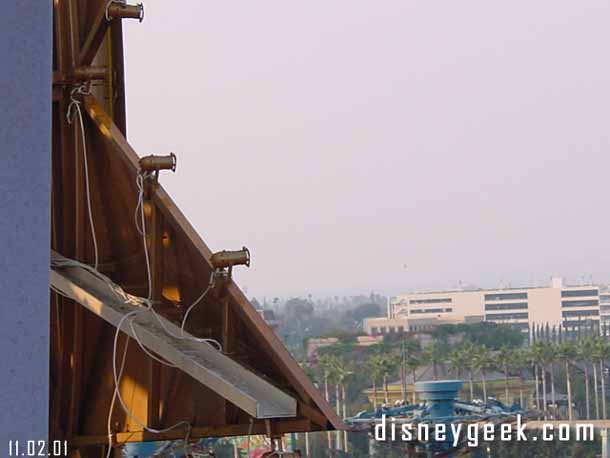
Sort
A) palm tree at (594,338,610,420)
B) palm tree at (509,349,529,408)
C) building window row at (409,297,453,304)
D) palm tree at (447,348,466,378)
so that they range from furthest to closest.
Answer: building window row at (409,297,453,304) < palm tree at (594,338,610,420) < palm tree at (509,349,529,408) < palm tree at (447,348,466,378)

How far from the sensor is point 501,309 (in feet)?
28.1

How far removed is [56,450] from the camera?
2199mm

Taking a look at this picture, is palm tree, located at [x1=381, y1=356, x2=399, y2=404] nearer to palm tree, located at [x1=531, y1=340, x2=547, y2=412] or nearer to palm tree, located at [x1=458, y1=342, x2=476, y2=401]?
palm tree, located at [x1=458, y1=342, x2=476, y2=401]

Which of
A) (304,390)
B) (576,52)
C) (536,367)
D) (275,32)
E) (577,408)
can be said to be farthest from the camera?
(576,52)

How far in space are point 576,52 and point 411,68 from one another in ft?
10.4

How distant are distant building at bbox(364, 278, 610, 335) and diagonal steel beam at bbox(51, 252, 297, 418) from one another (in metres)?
5.52

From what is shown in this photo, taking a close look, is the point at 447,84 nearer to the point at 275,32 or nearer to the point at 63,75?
the point at 275,32

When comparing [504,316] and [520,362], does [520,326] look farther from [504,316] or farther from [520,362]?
[520,362]

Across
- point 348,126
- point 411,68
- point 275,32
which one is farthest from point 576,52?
point 275,32

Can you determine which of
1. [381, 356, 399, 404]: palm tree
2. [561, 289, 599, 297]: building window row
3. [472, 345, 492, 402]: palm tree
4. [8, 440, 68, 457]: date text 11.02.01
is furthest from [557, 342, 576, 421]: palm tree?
[8, 440, 68, 457]: date text 11.02.01

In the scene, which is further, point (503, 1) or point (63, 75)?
point (503, 1)
